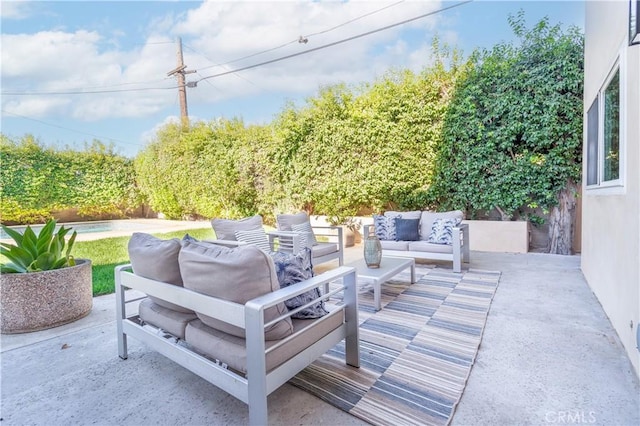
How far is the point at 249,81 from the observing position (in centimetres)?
1170

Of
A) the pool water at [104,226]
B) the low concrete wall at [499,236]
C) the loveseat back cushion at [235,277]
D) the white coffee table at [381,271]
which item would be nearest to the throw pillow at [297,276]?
the loveseat back cushion at [235,277]

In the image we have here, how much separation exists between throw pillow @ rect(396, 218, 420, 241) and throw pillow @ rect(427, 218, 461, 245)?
0.23m

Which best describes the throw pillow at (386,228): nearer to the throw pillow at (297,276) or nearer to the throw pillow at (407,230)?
the throw pillow at (407,230)

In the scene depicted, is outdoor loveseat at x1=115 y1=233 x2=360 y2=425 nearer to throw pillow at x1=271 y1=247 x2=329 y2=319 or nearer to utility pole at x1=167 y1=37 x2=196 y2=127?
throw pillow at x1=271 y1=247 x2=329 y2=319

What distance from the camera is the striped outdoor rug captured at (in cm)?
167

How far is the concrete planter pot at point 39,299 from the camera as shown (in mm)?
2760

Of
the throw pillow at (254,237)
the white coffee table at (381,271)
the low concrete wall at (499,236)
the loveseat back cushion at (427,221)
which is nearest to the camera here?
the white coffee table at (381,271)

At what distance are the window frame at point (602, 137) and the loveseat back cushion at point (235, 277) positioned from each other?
8.54 feet

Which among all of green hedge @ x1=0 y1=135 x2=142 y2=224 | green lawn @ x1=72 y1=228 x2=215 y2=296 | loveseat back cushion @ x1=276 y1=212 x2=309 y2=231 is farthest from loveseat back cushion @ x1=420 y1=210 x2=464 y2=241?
green hedge @ x1=0 y1=135 x2=142 y2=224

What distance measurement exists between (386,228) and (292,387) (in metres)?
3.51

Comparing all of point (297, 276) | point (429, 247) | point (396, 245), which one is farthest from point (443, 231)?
point (297, 276)

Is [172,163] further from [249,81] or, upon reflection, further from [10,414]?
[10,414]

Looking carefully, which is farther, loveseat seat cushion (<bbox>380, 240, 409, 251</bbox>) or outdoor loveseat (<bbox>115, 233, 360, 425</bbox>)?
loveseat seat cushion (<bbox>380, 240, 409, 251</bbox>)

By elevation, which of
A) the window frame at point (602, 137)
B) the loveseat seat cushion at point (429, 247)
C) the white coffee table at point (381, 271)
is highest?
the window frame at point (602, 137)
